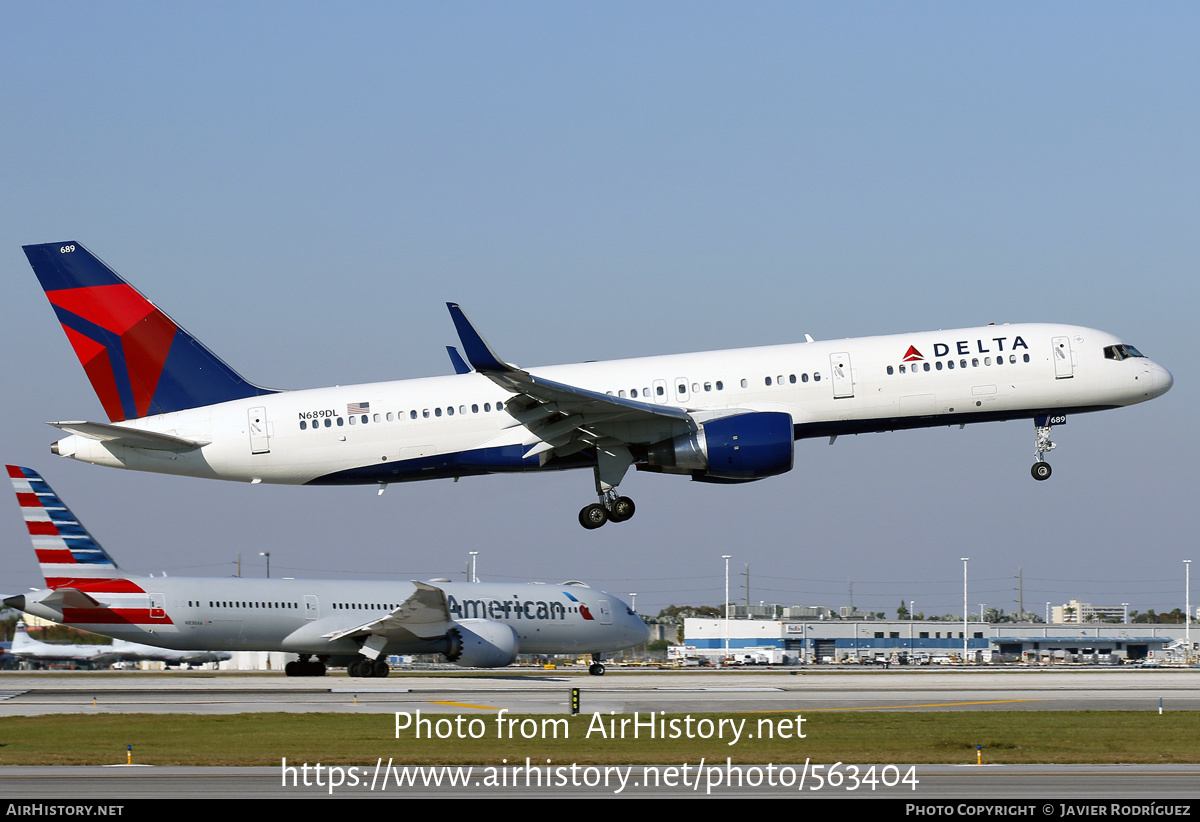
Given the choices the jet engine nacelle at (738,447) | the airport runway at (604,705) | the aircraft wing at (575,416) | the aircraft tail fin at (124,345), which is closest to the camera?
the airport runway at (604,705)

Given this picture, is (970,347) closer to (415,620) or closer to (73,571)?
(415,620)

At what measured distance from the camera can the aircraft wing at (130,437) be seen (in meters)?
38.0

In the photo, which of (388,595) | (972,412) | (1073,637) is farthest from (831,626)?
(972,412)

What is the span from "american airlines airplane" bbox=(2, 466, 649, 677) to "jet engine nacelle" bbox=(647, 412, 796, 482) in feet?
80.9

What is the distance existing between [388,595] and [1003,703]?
98.3 ft

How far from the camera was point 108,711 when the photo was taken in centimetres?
4538

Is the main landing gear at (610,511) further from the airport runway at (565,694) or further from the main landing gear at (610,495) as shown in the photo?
the airport runway at (565,694)

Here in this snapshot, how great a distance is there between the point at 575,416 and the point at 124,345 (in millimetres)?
15001

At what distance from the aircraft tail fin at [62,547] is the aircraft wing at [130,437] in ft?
81.2

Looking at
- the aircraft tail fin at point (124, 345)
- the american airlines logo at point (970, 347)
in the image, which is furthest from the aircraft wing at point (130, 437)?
the american airlines logo at point (970, 347)

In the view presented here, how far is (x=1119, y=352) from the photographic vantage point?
42.8 metres

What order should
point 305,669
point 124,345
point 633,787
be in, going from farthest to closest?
1. point 305,669
2. point 124,345
3. point 633,787

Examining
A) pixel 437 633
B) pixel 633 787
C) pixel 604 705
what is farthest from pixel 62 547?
pixel 633 787
